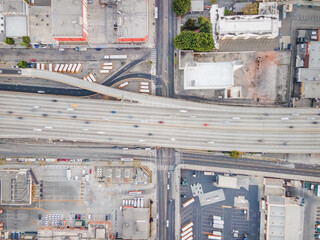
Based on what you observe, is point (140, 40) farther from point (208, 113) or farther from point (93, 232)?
point (93, 232)

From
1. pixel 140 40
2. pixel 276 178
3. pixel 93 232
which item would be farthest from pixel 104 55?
pixel 276 178

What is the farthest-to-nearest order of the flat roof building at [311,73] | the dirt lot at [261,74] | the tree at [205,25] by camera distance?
the dirt lot at [261,74] < the tree at [205,25] < the flat roof building at [311,73]

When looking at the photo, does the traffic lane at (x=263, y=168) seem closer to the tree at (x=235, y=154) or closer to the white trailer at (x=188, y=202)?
the tree at (x=235, y=154)

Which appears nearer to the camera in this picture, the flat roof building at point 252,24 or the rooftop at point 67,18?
the rooftop at point 67,18

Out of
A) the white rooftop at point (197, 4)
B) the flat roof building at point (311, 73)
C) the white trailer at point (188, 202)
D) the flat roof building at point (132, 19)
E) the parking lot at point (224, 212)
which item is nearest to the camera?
the flat roof building at point (132, 19)

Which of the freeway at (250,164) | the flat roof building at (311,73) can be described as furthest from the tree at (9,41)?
the flat roof building at (311,73)

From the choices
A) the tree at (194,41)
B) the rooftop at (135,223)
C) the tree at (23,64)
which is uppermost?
the tree at (194,41)

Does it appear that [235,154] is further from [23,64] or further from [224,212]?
[23,64]

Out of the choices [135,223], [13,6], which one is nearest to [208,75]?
[135,223]
